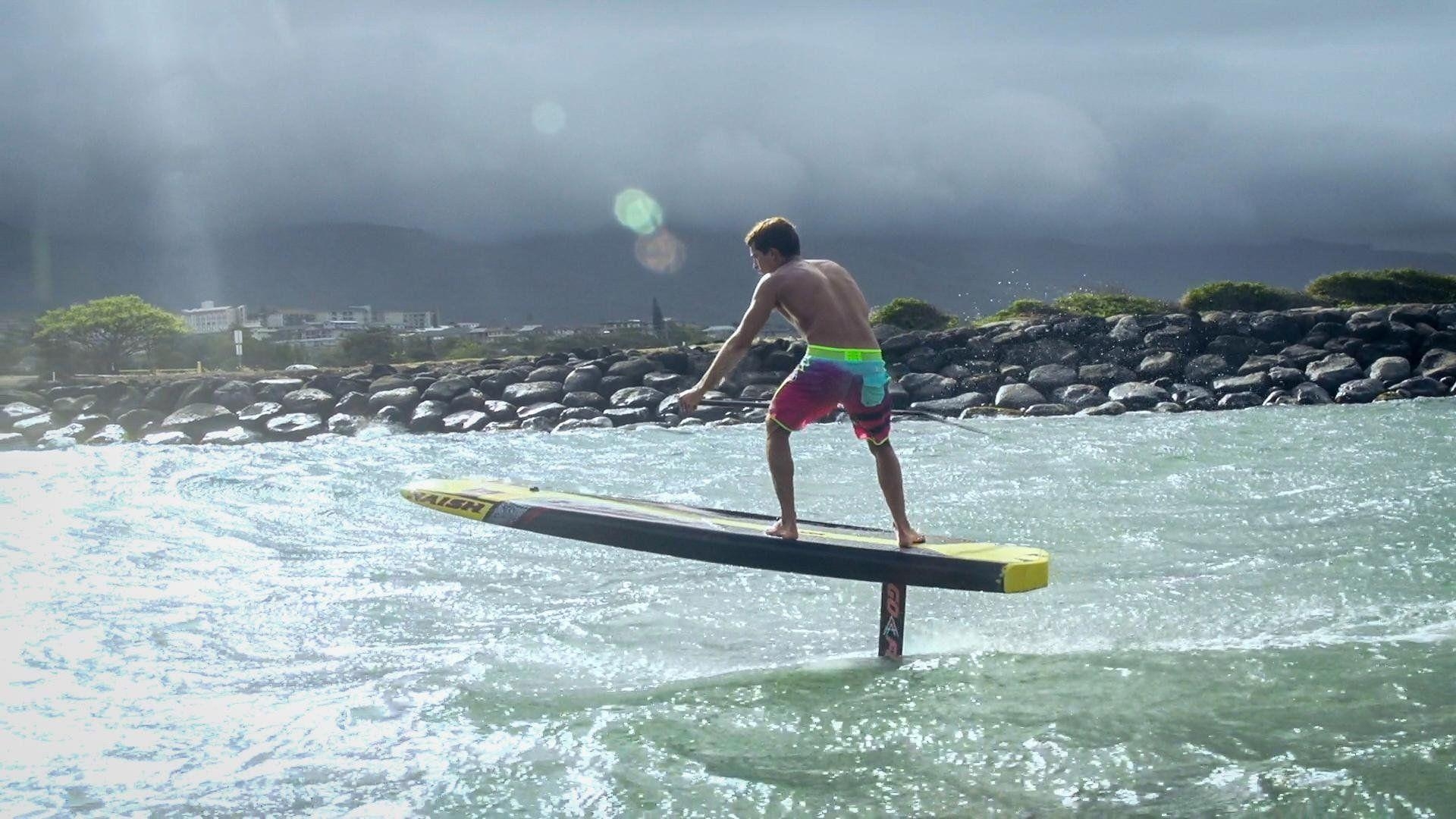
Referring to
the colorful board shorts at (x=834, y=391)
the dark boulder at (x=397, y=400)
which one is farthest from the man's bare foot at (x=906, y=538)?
the dark boulder at (x=397, y=400)

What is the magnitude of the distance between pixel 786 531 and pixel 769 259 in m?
1.37

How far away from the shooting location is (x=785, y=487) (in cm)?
593

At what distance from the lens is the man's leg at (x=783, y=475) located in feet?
A: 19.1

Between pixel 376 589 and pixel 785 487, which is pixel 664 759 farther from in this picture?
pixel 376 589

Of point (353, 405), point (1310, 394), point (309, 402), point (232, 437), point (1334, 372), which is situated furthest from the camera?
point (309, 402)

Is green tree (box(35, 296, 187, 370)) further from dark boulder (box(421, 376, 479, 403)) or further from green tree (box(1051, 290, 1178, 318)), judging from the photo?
green tree (box(1051, 290, 1178, 318))

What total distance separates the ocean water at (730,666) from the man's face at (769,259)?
2030mm

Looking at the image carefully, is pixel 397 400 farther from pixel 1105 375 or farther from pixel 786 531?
pixel 786 531

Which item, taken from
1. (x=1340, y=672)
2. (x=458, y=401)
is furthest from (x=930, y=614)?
(x=458, y=401)

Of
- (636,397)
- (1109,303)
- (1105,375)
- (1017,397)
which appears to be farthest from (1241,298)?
(636,397)

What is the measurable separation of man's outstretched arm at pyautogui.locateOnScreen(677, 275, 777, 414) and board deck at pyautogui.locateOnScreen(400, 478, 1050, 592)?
73 centimetres

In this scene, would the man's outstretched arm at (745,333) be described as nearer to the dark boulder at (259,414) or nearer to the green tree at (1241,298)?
the dark boulder at (259,414)

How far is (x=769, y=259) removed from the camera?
5.96 meters

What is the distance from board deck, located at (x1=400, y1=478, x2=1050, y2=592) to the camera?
5.63 meters
